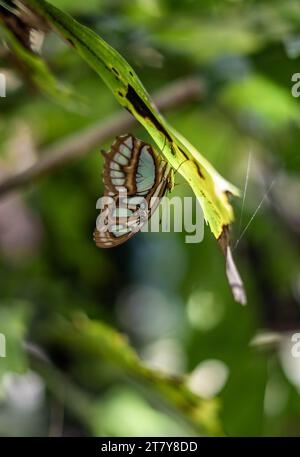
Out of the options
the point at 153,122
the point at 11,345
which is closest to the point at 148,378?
the point at 11,345

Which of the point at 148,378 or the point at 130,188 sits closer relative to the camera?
the point at 130,188

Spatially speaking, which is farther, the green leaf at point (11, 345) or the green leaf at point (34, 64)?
the green leaf at point (11, 345)

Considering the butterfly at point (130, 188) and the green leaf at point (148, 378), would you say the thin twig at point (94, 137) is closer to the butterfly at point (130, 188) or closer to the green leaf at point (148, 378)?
the green leaf at point (148, 378)

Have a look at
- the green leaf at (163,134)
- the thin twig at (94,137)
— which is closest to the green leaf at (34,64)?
the green leaf at (163,134)

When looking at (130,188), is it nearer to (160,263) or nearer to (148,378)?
(148,378)
